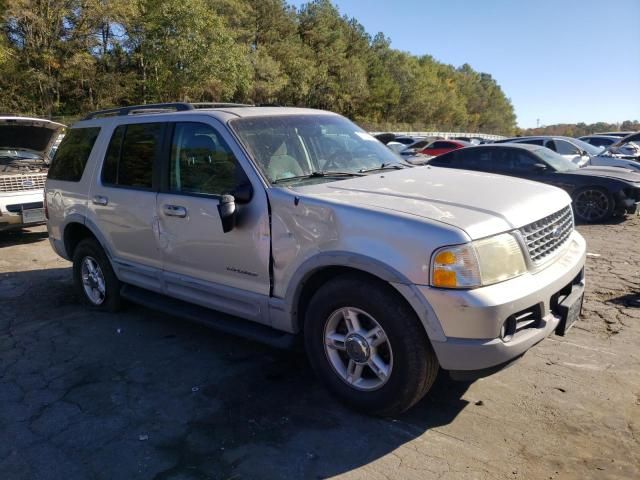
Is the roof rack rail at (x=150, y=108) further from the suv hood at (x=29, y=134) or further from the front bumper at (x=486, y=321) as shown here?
the suv hood at (x=29, y=134)

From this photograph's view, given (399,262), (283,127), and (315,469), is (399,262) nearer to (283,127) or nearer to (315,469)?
(315,469)

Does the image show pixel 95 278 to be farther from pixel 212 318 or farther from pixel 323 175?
pixel 323 175

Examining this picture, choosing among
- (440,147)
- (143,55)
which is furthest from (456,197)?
(143,55)

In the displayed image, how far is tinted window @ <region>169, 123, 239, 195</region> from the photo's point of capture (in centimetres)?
376

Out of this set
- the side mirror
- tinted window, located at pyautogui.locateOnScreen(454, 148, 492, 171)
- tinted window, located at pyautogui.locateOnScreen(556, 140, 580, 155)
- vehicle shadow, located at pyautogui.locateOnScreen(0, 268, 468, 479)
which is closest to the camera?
vehicle shadow, located at pyautogui.locateOnScreen(0, 268, 468, 479)

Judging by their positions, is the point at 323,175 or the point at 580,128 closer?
the point at 323,175

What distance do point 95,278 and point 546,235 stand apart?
4250mm

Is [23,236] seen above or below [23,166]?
below

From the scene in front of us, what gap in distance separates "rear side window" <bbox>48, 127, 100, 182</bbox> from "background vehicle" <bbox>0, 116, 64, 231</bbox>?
9.14ft

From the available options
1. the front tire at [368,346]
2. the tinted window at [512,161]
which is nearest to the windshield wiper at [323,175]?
the front tire at [368,346]

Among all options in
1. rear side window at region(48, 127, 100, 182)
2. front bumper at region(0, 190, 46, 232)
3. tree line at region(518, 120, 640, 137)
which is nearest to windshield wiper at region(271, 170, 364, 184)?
rear side window at region(48, 127, 100, 182)

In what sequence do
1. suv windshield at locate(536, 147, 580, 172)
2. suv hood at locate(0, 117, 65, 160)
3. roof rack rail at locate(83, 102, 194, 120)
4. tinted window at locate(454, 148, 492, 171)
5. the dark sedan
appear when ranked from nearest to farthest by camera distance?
1. roof rack rail at locate(83, 102, 194, 120)
2. suv hood at locate(0, 117, 65, 160)
3. the dark sedan
4. suv windshield at locate(536, 147, 580, 172)
5. tinted window at locate(454, 148, 492, 171)

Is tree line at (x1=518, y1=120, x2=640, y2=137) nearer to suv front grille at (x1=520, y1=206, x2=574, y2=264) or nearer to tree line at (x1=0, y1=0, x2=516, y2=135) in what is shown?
tree line at (x1=0, y1=0, x2=516, y2=135)

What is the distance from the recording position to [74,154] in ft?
17.5
